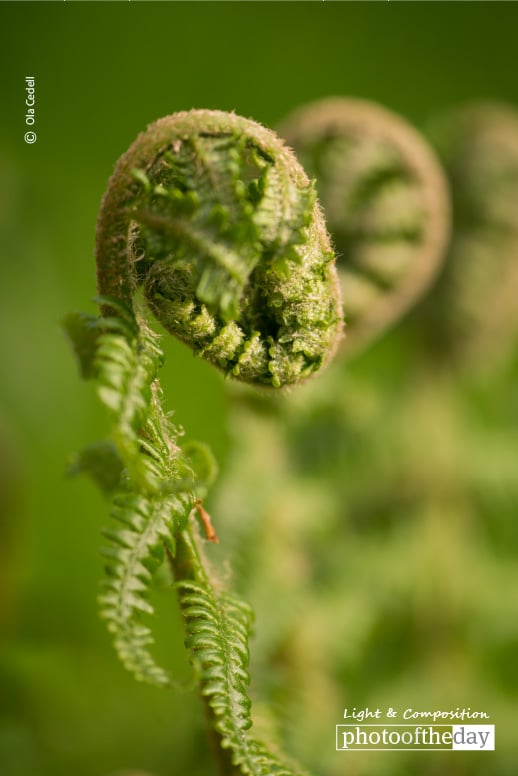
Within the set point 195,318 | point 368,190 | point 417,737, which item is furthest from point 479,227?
point 195,318

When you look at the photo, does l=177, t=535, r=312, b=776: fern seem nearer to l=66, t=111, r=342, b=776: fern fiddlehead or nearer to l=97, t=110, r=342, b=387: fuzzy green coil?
l=66, t=111, r=342, b=776: fern fiddlehead

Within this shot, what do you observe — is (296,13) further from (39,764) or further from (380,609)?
→ (39,764)

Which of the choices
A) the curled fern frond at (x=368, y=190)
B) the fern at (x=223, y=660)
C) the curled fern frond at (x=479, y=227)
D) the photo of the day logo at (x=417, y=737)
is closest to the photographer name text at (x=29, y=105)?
the curled fern frond at (x=479, y=227)

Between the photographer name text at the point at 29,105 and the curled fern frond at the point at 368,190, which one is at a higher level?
the photographer name text at the point at 29,105

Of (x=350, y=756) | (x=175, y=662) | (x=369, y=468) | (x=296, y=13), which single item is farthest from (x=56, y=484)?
(x=296, y=13)

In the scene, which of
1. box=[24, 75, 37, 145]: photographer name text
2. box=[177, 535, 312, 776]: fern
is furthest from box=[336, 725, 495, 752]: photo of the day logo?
box=[24, 75, 37, 145]: photographer name text

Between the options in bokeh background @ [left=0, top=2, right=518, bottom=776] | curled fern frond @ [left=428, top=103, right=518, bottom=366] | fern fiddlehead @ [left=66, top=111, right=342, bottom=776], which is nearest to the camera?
fern fiddlehead @ [left=66, top=111, right=342, bottom=776]

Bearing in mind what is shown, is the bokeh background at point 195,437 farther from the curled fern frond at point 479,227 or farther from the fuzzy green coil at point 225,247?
the fuzzy green coil at point 225,247
